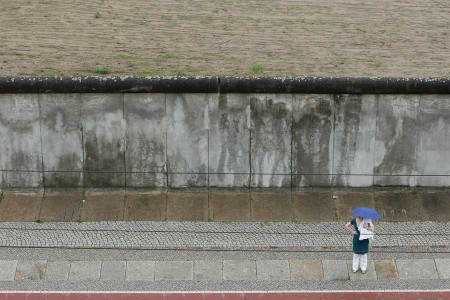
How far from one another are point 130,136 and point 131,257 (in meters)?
2.99

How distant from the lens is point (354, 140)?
57.7 ft

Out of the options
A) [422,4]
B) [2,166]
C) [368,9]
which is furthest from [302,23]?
[2,166]

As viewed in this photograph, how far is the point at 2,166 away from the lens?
57.7ft

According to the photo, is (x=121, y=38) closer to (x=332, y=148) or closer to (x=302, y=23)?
(x=302, y=23)

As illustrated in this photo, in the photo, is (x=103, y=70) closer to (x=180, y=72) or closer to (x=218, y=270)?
(x=180, y=72)

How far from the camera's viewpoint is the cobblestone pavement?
15969 millimetres

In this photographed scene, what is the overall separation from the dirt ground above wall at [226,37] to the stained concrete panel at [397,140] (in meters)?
5.22

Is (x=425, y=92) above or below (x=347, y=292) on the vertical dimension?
above

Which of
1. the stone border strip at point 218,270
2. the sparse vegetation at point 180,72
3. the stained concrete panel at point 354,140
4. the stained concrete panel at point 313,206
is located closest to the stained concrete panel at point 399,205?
the stained concrete panel at point 354,140

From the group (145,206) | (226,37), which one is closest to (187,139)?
(145,206)

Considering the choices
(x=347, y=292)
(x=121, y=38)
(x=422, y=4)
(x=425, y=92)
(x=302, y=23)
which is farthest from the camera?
(x=422, y=4)

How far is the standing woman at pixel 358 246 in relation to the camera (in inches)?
589

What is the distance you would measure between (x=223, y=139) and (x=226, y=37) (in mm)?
9427

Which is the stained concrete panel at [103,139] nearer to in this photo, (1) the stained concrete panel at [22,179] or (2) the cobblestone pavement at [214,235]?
(1) the stained concrete panel at [22,179]
